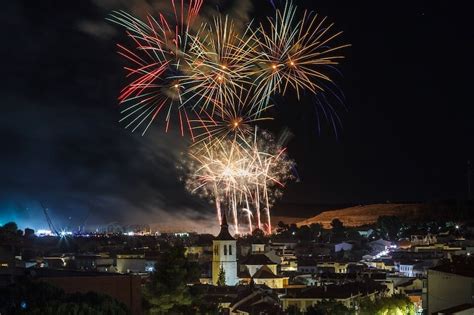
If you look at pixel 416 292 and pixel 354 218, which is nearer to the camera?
pixel 416 292

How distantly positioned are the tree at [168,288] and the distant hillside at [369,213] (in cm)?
10116

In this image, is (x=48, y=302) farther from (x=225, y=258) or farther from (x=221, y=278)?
(x=225, y=258)

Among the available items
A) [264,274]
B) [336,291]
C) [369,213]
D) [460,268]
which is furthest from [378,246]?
[369,213]

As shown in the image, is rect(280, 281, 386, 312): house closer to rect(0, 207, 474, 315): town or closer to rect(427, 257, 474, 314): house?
rect(0, 207, 474, 315): town

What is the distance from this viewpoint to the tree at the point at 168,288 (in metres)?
21.6

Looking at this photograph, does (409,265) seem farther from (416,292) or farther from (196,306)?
(196,306)

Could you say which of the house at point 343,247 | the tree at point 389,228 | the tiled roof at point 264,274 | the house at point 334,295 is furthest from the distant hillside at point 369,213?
the house at point 334,295

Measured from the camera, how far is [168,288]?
21.6 metres

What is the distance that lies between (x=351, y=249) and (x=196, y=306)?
2149 inches

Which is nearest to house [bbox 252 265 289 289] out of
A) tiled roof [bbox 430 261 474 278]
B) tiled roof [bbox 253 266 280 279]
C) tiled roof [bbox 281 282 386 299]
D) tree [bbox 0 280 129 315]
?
tiled roof [bbox 253 266 280 279]

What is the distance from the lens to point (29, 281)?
17.3 meters

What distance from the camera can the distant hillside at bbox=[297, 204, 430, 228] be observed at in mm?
127269

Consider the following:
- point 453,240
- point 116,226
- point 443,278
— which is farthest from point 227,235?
point 116,226

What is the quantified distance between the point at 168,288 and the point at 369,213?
116702mm
